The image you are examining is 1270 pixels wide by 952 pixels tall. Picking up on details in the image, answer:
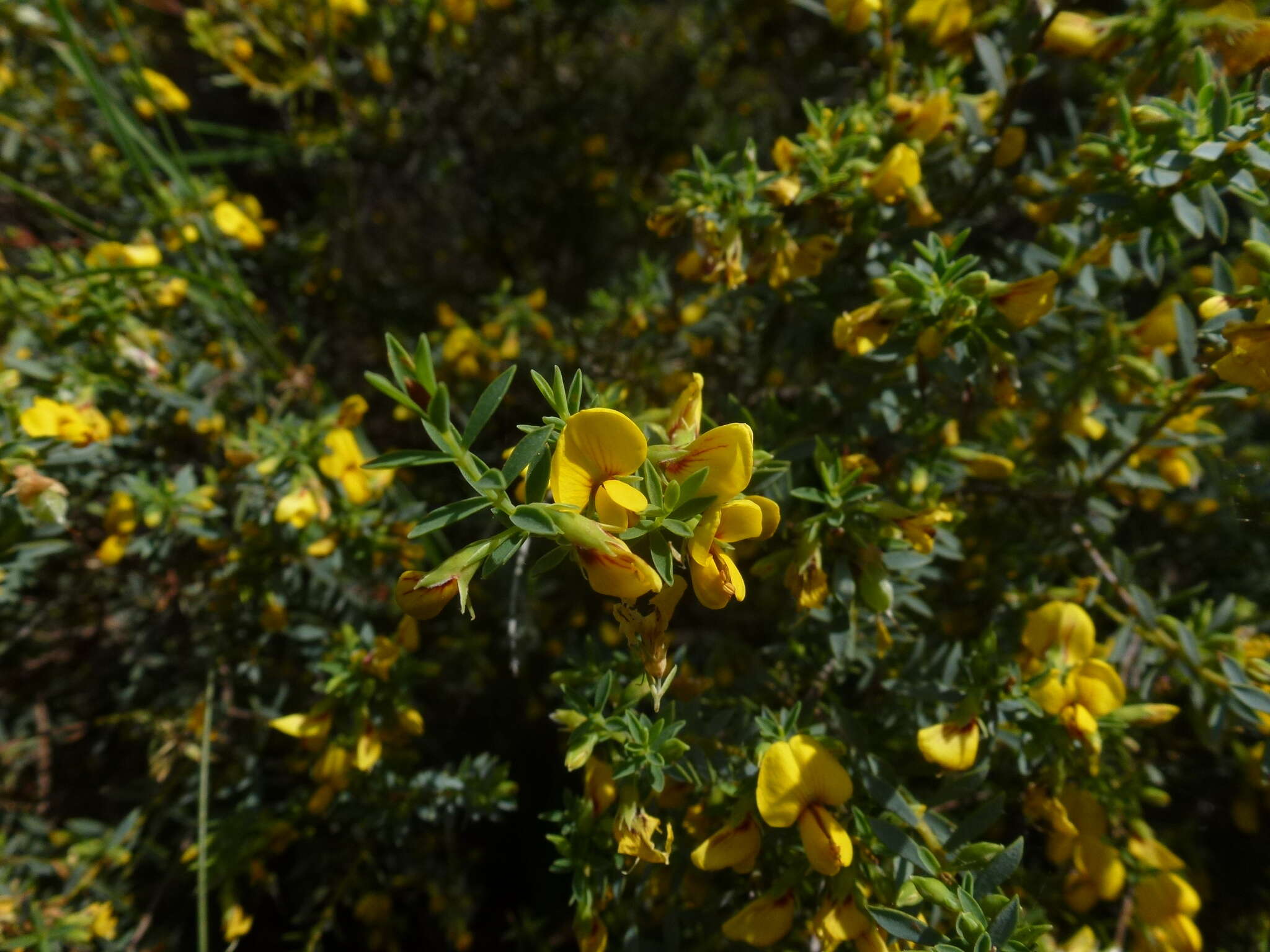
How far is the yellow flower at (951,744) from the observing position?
3.77 ft

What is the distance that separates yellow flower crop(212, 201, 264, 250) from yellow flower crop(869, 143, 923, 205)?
77.8 inches

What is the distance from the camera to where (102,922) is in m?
1.71

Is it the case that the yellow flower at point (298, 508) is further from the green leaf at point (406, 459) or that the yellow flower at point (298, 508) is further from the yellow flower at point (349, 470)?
the green leaf at point (406, 459)

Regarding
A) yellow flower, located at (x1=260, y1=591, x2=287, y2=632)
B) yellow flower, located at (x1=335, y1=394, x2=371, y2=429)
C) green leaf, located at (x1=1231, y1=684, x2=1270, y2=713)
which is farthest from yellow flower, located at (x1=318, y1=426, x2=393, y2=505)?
green leaf, located at (x1=1231, y1=684, x2=1270, y2=713)

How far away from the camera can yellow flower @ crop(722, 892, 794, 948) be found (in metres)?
1.10

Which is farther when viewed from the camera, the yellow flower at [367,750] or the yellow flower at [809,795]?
the yellow flower at [367,750]

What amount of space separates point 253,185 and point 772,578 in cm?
326

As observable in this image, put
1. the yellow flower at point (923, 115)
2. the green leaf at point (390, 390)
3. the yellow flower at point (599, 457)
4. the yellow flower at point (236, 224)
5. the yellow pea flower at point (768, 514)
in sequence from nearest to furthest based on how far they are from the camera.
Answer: the green leaf at point (390, 390)
the yellow flower at point (599, 457)
the yellow pea flower at point (768, 514)
the yellow flower at point (923, 115)
the yellow flower at point (236, 224)

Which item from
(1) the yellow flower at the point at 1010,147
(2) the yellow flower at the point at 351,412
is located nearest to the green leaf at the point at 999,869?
(1) the yellow flower at the point at 1010,147

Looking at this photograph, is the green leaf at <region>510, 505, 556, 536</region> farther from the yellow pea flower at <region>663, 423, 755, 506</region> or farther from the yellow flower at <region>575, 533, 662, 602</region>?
the yellow pea flower at <region>663, 423, 755, 506</region>

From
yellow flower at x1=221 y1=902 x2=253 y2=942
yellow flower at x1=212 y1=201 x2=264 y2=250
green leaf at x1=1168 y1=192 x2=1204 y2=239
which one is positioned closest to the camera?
green leaf at x1=1168 y1=192 x2=1204 y2=239

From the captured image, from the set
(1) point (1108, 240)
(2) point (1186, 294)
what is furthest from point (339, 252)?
(2) point (1186, 294)

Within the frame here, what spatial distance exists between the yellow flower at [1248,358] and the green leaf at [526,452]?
1029 millimetres

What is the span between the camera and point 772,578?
1.81 metres
